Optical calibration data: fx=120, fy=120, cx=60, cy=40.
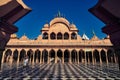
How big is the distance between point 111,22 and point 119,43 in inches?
18.0

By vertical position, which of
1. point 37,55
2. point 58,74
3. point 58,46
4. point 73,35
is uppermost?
point 73,35

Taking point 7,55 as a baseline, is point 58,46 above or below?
above

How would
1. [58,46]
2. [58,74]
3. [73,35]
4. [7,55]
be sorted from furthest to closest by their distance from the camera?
1. [73,35]
2. [7,55]
3. [58,46]
4. [58,74]

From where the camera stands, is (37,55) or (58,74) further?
(37,55)

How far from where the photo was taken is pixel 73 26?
2961 centimetres

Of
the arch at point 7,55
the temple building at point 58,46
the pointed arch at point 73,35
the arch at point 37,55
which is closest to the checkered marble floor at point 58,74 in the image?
the temple building at point 58,46

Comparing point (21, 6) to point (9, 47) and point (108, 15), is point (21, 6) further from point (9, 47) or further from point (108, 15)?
point (9, 47)

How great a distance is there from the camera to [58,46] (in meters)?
25.7

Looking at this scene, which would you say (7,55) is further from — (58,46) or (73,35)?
(73,35)

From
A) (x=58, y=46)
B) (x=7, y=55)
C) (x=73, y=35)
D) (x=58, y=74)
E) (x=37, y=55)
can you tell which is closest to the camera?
(x=58, y=74)

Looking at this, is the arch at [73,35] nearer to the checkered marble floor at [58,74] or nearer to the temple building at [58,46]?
the temple building at [58,46]

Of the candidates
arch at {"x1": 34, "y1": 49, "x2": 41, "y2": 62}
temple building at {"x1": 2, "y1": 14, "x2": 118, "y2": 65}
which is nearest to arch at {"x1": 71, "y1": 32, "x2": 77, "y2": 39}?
temple building at {"x1": 2, "y1": 14, "x2": 118, "y2": 65}

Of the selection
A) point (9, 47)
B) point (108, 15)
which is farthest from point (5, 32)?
point (9, 47)

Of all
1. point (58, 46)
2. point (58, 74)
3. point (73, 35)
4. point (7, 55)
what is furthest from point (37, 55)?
point (58, 74)
